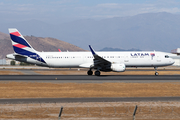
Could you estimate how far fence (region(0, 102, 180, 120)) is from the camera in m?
16.1

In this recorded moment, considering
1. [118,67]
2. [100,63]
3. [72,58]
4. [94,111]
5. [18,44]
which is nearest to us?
[94,111]

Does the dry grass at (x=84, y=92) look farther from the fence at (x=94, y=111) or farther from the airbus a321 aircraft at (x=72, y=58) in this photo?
the airbus a321 aircraft at (x=72, y=58)

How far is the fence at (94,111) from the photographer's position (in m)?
16.1

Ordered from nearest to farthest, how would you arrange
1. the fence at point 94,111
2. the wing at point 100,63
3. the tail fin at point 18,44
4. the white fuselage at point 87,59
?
1. the fence at point 94,111
2. the wing at point 100,63
3. the white fuselage at point 87,59
4. the tail fin at point 18,44

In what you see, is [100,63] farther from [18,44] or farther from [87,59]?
[18,44]

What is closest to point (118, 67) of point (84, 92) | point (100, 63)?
point (100, 63)

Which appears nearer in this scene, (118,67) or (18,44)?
(118,67)

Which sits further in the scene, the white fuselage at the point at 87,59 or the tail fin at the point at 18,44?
the tail fin at the point at 18,44

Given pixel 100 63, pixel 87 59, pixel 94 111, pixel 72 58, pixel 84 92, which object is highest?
pixel 72 58

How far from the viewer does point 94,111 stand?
58.6 ft

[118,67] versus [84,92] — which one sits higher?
[118,67]

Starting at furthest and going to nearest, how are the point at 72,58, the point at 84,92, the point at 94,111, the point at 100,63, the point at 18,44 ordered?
1. the point at 18,44
2. the point at 72,58
3. the point at 100,63
4. the point at 84,92
5. the point at 94,111

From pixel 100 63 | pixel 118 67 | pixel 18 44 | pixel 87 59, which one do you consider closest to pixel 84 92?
pixel 118 67

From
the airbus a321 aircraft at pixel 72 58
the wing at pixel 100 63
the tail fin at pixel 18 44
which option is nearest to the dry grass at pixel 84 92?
the wing at pixel 100 63
